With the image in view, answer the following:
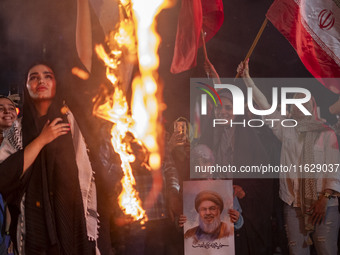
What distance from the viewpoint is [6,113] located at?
2955 mm

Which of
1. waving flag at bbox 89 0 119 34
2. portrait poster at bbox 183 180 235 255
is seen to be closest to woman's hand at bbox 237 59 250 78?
portrait poster at bbox 183 180 235 255

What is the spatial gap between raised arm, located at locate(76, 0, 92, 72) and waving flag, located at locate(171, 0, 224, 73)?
0.61 m

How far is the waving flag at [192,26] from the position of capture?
2.99 m

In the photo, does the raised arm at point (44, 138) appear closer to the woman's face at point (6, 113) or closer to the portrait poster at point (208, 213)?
the woman's face at point (6, 113)

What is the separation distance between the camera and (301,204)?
2.96 meters

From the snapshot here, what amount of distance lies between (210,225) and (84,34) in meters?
1.64

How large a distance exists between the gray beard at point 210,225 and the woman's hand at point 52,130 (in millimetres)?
1162

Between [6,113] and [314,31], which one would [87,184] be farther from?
[314,31]

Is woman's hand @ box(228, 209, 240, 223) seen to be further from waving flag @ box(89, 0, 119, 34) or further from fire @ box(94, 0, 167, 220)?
waving flag @ box(89, 0, 119, 34)

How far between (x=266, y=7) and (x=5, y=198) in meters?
2.30

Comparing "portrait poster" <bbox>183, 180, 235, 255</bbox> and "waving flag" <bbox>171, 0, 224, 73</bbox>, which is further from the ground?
"waving flag" <bbox>171, 0, 224, 73</bbox>

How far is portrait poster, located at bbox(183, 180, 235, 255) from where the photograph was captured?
295cm

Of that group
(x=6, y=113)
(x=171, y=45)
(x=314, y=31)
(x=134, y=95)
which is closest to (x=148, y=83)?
(x=134, y=95)

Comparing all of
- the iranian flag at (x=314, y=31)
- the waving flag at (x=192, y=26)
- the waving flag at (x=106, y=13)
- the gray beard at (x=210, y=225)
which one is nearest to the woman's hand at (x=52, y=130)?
the waving flag at (x=106, y=13)
